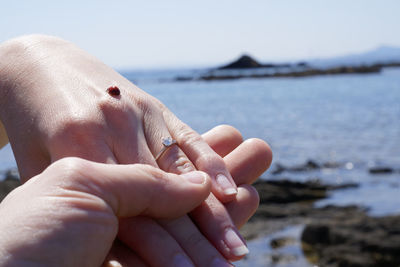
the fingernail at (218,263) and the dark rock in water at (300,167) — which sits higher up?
the fingernail at (218,263)

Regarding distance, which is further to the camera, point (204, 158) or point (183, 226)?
point (204, 158)

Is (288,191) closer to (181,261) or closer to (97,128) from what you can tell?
(97,128)

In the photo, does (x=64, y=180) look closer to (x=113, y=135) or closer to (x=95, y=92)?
(x=113, y=135)

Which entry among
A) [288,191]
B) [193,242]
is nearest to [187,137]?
[193,242]

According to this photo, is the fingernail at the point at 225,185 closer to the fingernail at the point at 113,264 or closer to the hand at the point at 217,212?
the hand at the point at 217,212

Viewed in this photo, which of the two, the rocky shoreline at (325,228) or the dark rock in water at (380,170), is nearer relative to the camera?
the rocky shoreline at (325,228)

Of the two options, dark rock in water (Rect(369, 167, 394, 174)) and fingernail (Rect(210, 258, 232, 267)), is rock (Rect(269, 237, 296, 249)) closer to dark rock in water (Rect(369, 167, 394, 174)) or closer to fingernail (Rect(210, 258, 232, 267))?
fingernail (Rect(210, 258, 232, 267))

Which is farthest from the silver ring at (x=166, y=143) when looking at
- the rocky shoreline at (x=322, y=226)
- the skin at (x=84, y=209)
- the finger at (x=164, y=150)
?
the rocky shoreline at (x=322, y=226)
